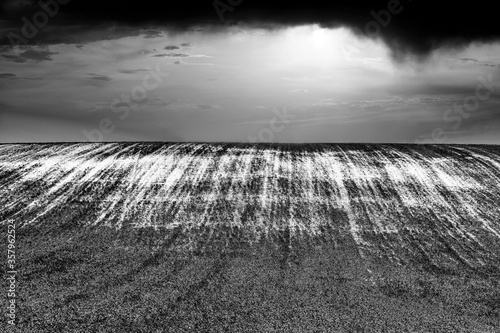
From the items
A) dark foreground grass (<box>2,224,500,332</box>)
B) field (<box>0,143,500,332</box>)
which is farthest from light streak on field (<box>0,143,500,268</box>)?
dark foreground grass (<box>2,224,500,332</box>)

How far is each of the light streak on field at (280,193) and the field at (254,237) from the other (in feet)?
0.37

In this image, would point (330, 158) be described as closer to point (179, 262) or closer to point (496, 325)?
point (179, 262)

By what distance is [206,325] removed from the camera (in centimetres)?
1410

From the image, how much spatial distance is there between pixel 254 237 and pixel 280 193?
5361 millimetres

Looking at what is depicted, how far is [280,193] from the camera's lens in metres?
27.0

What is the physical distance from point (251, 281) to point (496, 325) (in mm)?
8689

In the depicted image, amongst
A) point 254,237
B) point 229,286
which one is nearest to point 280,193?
point 254,237

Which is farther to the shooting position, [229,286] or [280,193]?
[280,193]

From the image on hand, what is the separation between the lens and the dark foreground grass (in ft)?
47.7

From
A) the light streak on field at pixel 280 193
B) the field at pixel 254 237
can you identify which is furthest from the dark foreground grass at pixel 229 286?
the light streak on field at pixel 280 193

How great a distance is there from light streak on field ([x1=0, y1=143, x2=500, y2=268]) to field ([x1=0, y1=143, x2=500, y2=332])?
0.11m

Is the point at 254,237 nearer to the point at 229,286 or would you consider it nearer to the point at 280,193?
the point at 229,286

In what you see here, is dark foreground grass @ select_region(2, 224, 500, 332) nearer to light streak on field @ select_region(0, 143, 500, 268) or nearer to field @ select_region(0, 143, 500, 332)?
field @ select_region(0, 143, 500, 332)

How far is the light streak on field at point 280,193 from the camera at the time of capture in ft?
75.3
